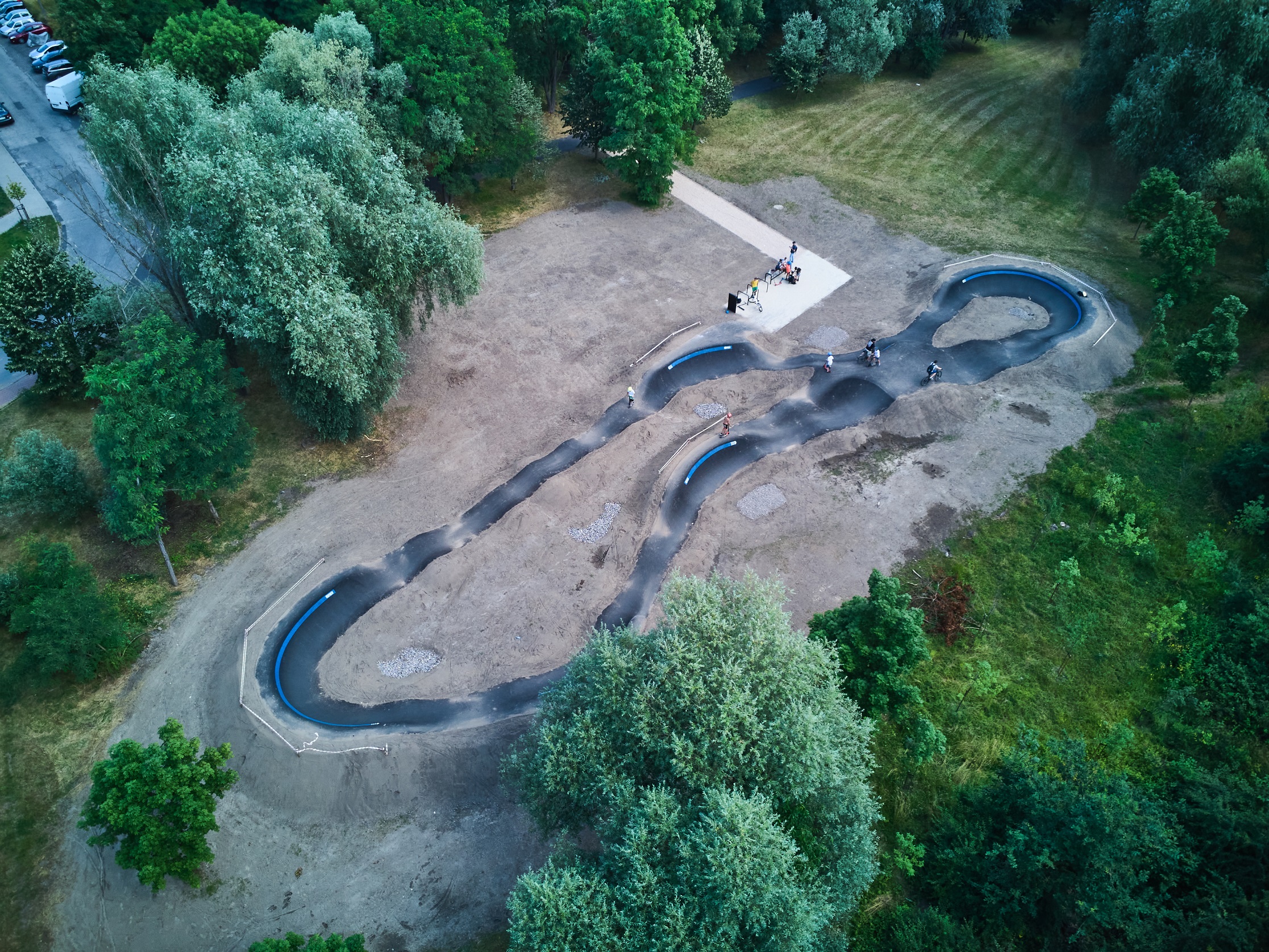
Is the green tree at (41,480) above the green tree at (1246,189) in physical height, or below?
below

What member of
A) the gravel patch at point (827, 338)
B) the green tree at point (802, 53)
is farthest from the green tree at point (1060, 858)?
the green tree at point (802, 53)

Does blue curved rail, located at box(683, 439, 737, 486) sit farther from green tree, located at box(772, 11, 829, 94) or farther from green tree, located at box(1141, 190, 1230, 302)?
green tree, located at box(772, 11, 829, 94)

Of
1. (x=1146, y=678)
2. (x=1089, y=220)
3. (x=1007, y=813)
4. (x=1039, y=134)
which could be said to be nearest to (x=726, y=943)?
(x=1007, y=813)

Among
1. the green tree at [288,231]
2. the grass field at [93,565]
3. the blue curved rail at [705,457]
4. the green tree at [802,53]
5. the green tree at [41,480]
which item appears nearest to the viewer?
the grass field at [93,565]

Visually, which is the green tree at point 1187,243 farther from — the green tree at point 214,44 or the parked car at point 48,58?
the parked car at point 48,58

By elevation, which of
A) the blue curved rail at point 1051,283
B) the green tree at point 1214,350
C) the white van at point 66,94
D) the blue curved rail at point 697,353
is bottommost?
the blue curved rail at point 697,353

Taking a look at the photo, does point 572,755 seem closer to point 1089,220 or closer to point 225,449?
point 225,449

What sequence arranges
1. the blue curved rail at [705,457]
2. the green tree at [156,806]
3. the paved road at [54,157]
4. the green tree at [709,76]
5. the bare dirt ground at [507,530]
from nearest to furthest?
the green tree at [156,806], the bare dirt ground at [507,530], the blue curved rail at [705,457], the paved road at [54,157], the green tree at [709,76]
